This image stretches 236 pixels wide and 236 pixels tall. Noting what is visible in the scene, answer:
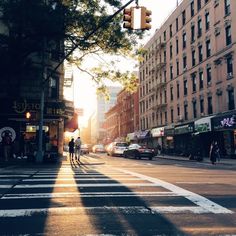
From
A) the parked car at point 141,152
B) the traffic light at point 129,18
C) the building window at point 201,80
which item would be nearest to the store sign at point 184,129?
the building window at point 201,80

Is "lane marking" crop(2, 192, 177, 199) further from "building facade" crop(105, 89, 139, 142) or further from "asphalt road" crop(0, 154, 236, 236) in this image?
"building facade" crop(105, 89, 139, 142)

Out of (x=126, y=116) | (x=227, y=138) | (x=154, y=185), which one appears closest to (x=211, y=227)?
(x=154, y=185)

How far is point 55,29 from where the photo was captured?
21.8 metres

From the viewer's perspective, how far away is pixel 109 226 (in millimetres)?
4953

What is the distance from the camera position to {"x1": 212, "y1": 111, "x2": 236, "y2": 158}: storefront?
105 ft

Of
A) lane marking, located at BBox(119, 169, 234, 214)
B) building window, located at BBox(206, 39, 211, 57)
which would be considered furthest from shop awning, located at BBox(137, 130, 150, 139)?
lane marking, located at BBox(119, 169, 234, 214)

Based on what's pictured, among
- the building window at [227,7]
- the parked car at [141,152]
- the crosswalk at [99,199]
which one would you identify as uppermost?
the building window at [227,7]

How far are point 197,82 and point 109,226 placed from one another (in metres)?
37.3

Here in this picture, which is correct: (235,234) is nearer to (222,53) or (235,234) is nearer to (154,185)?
(154,185)

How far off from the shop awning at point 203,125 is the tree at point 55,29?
14042mm

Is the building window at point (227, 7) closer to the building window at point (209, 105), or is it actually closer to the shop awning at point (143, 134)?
the building window at point (209, 105)

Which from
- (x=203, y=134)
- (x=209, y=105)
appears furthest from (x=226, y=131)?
(x=203, y=134)

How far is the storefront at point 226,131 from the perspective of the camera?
105 feet

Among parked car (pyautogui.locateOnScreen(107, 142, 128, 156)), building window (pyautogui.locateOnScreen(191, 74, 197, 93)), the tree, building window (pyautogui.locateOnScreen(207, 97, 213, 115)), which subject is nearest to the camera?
the tree
